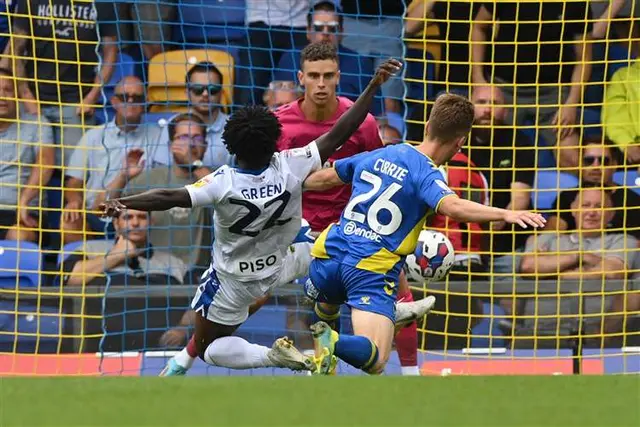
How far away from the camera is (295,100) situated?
9.58m

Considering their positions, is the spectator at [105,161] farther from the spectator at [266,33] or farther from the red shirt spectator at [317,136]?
the red shirt spectator at [317,136]

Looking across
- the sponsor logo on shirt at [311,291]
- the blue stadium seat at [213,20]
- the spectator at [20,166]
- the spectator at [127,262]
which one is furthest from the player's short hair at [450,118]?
the blue stadium seat at [213,20]

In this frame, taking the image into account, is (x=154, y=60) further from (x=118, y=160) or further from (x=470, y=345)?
(x=470, y=345)

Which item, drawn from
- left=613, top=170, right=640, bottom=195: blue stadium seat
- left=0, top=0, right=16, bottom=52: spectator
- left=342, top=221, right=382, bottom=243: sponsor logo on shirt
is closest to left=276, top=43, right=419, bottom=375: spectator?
left=342, top=221, right=382, bottom=243: sponsor logo on shirt

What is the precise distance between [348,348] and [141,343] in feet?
10.2

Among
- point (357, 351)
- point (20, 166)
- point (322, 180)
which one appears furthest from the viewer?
point (20, 166)

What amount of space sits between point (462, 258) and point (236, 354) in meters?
2.55

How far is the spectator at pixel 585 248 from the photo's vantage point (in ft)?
30.6

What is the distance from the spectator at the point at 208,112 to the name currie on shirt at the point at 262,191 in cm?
277

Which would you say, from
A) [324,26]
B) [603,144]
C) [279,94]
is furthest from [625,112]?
[279,94]

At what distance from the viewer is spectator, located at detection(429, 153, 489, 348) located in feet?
29.7

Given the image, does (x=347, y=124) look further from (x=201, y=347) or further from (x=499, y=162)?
(x=499, y=162)

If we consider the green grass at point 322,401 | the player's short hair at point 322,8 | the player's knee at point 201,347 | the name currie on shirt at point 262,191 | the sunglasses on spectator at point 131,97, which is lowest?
the player's knee at point 201,347

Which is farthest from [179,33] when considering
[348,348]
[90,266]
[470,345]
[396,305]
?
[348,348]
